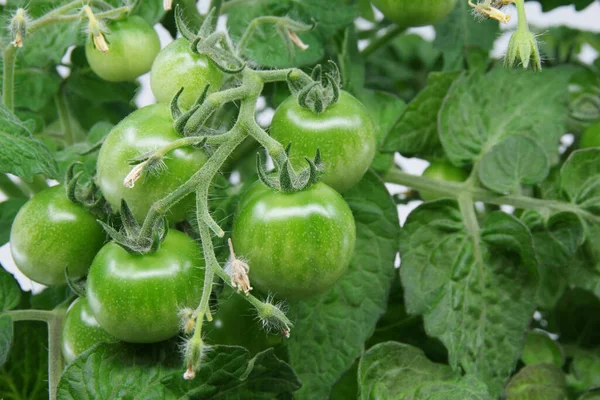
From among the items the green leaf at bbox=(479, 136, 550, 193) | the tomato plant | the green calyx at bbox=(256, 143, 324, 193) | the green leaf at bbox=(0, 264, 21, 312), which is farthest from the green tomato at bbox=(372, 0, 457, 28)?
the green leaf at bbox=(0, 264, 21, 312)

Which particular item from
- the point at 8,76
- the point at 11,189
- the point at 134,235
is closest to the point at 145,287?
the point at 134,235

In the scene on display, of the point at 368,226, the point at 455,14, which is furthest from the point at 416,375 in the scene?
the point at 455,14

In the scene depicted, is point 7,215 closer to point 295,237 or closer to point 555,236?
point 295,237

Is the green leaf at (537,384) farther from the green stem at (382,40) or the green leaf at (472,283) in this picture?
the green stem at (382,40)

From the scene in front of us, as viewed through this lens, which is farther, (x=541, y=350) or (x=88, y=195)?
(x=541, y=350)

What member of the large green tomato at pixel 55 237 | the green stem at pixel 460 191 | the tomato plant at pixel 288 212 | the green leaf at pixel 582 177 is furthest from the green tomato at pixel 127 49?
the green leaf at pixel 582 177

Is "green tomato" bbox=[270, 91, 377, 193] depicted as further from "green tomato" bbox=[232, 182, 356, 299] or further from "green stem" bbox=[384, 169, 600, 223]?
"green stem" bbox=[384, 169, 600, 223]
